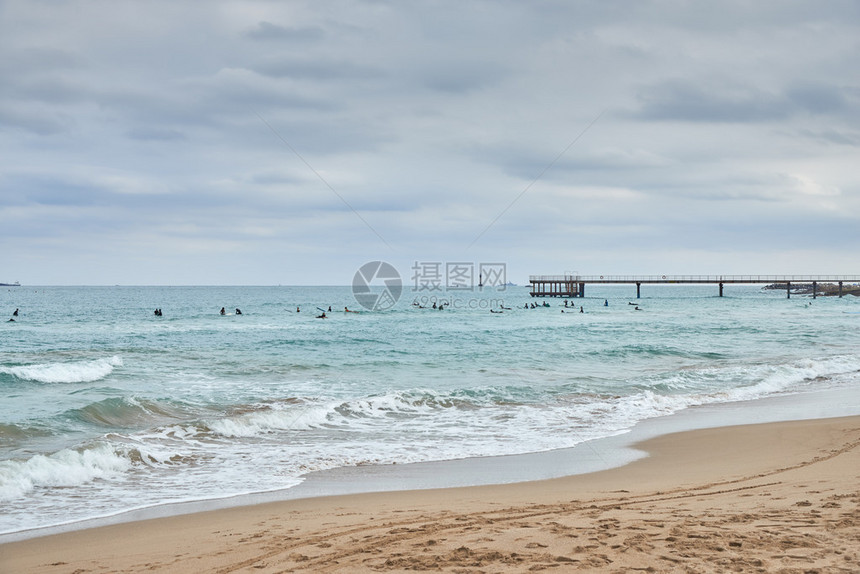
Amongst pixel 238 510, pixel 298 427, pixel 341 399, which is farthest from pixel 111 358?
pixel 238 510

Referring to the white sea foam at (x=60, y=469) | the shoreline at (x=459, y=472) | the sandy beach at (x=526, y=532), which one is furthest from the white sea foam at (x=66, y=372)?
the sandy beach at (x=526, y=532)

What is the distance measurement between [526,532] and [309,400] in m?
10.7

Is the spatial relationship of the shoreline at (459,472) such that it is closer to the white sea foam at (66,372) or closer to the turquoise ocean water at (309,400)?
the turquoise ocean water at (309,400)

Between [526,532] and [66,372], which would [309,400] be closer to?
[66,372]

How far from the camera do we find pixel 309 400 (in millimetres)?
15453

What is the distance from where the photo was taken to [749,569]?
4.35 metres

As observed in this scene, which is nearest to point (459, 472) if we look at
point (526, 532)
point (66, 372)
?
point (526, 532)

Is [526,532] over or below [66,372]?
over

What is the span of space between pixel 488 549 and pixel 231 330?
126 ft

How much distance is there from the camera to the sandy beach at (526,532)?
471 centimetres

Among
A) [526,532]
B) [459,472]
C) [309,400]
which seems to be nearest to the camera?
[526,532]

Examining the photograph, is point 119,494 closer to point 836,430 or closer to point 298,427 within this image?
point 298,427

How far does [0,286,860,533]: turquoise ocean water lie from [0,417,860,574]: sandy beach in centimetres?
148

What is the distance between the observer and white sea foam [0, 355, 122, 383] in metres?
18.2
